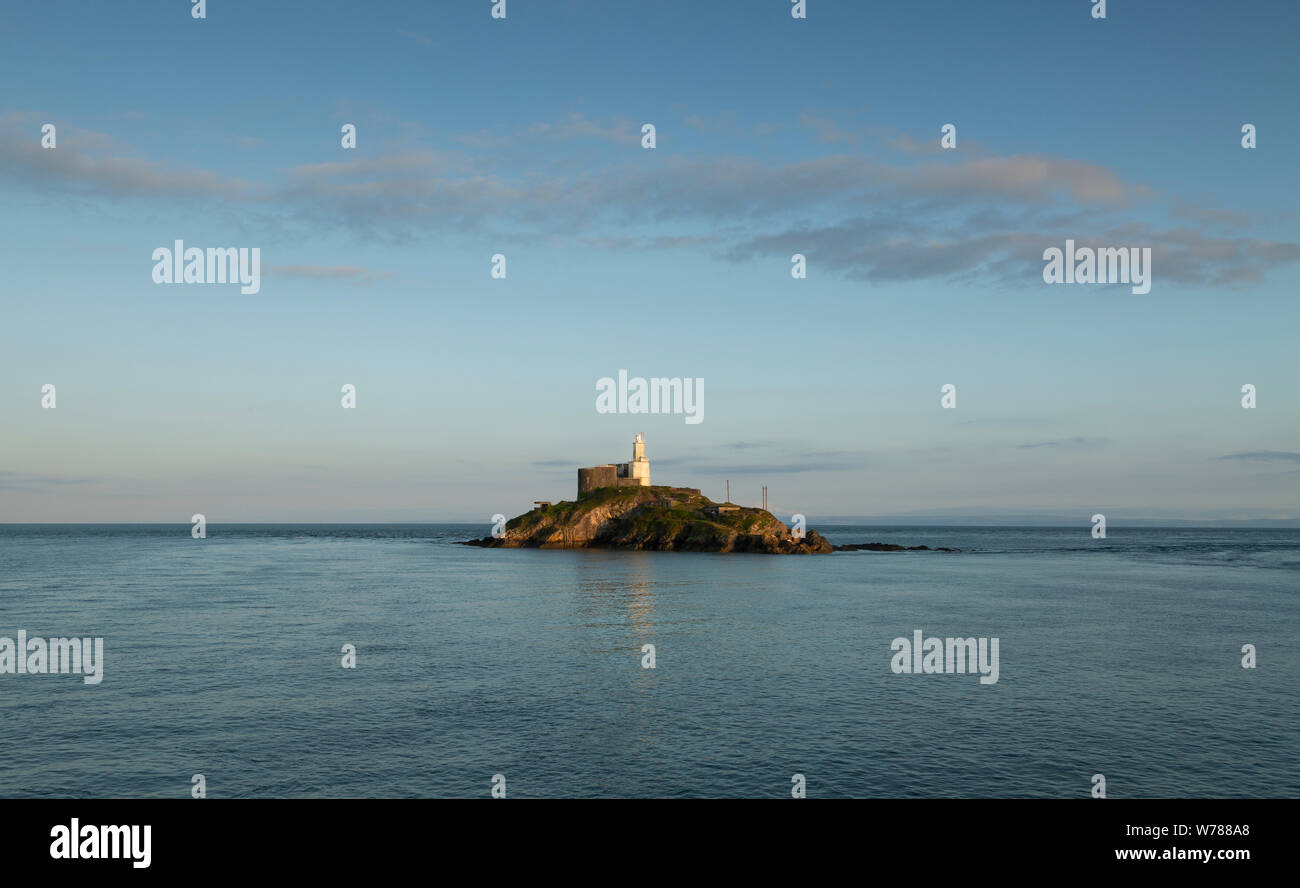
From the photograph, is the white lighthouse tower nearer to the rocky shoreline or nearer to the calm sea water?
the rocky shoreline

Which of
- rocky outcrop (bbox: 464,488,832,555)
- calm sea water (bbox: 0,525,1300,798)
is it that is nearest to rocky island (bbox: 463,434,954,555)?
rocky outcrop (bbox: 464,488,832,555)

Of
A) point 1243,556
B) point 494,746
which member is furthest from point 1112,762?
point 1243,556

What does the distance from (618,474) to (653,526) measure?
25.8 m

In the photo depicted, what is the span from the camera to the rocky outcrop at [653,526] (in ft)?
486

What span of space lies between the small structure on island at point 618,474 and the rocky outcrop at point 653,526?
3.75 metres

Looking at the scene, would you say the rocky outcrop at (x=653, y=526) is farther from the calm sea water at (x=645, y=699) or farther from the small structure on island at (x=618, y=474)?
the calm sea water at (x=645, y=699)

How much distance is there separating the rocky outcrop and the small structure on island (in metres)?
3.75

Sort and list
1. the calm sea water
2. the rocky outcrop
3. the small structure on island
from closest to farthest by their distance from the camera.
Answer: the calm sea water → the rocky outcrop → the small structure on island

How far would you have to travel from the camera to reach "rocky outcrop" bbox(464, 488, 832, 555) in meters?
148

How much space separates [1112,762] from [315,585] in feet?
260

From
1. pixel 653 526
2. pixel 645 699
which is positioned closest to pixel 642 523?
pixel 653 526

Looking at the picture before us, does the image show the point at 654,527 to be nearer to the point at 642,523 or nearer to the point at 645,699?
the point at 642,523

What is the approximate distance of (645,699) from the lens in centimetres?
3334

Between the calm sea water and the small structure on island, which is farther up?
the small structure on island
